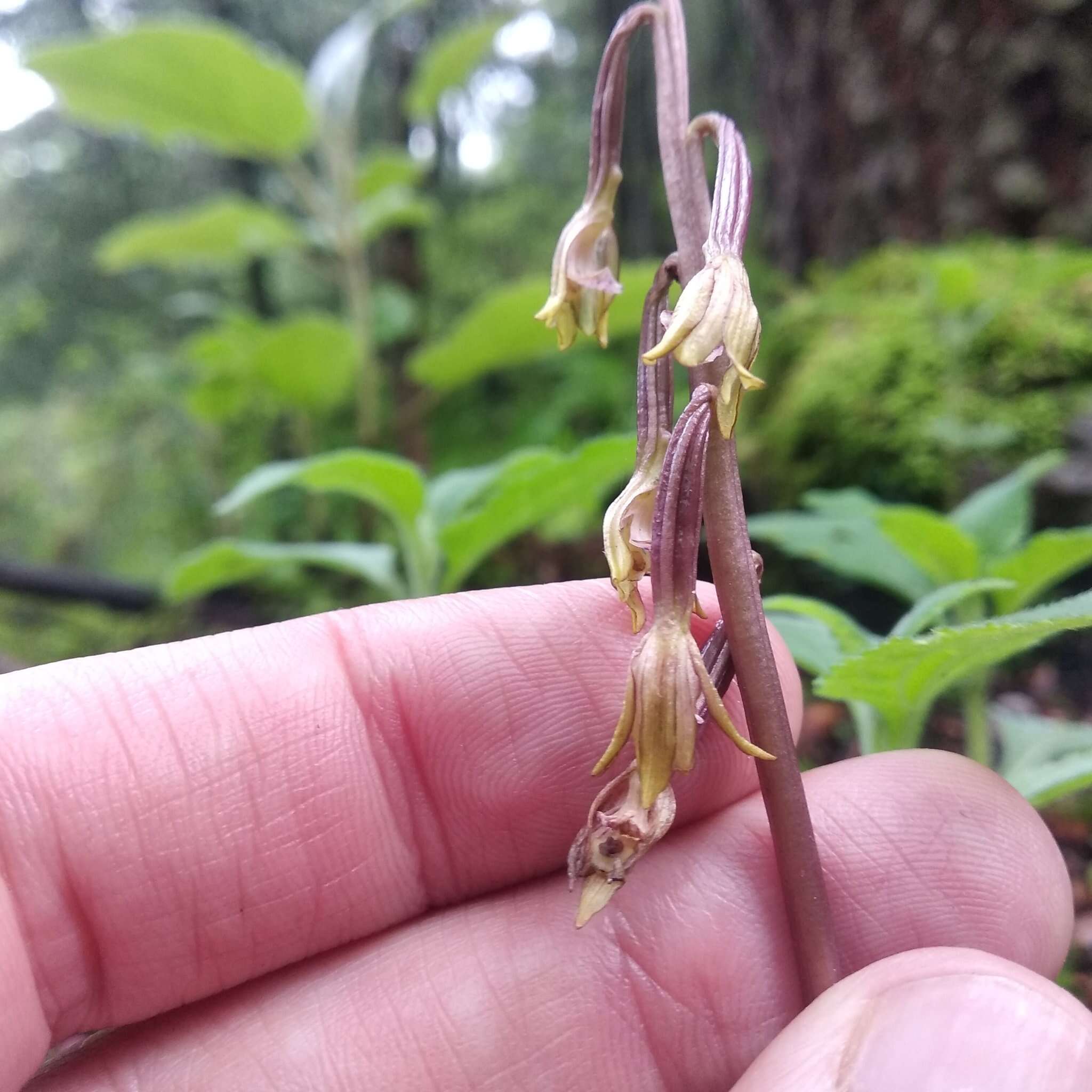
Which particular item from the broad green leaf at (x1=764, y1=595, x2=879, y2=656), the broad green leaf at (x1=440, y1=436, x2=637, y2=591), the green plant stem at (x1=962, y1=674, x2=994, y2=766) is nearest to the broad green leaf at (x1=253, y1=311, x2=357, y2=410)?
the broad green leaf at (x1=440, y1=436, x2=637, y2=591)

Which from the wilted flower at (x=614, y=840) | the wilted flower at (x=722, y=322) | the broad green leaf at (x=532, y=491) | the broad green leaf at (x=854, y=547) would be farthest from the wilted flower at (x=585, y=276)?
the broad green leaf at (x=854, y=547)

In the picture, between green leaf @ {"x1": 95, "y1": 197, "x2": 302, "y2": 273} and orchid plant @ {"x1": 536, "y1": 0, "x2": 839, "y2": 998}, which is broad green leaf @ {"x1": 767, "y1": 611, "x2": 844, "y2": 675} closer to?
orchid plant @ {"x1": 536, "y1": 0, "x2": 839, "y2": 998}

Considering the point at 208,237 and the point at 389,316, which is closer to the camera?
the point at 208,237

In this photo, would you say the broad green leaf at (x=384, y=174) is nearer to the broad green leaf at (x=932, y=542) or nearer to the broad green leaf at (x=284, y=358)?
the broad green leaf at (x=284, y=358)

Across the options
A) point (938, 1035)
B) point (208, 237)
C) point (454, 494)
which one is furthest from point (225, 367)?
point (938, 1035)

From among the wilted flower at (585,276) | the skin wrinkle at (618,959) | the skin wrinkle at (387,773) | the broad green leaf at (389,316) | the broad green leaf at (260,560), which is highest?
the broad green leaf at (389,316)

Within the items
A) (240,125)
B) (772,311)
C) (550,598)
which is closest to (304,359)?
(240,125)

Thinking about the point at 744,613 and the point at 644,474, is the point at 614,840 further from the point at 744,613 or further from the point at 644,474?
the point at 644,474
